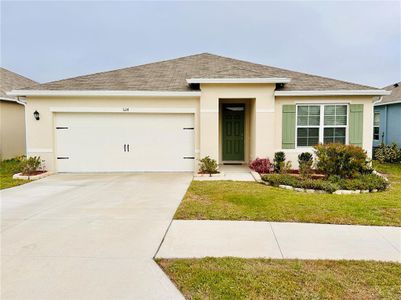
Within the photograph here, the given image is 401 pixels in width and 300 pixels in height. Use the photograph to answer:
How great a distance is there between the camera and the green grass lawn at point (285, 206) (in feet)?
17.8

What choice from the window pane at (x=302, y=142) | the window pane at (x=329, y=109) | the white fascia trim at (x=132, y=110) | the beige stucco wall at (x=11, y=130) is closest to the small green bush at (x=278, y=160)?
the window pane at (x=302, y=142)

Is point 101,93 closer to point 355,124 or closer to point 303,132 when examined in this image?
point 303,132

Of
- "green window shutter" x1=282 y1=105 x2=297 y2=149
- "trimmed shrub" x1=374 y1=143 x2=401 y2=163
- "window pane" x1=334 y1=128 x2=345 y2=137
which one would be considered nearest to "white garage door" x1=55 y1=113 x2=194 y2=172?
"green window shutter" x1=282 y1=105 x2=297 y2=149

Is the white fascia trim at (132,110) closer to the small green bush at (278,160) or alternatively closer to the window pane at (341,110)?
the small green bush at (278,160)

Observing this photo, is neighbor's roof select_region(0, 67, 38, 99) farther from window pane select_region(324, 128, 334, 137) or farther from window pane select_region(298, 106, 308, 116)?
window pane select_region(324, 128, 334, 137)

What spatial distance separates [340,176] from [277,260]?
19.8 ft

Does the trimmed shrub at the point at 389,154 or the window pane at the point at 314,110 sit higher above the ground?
the window pane at the point at 314,110

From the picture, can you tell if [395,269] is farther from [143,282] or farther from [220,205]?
[220,205]

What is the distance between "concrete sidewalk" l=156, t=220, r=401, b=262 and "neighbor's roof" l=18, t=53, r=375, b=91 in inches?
268

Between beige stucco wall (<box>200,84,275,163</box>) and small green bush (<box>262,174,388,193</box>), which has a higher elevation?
beige stucco wall (<box>200,84,275,163</box>)

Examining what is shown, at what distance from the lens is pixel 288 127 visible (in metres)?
10.8

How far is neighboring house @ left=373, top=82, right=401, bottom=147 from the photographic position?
51.0 feet

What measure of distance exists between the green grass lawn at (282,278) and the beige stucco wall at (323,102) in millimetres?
7539

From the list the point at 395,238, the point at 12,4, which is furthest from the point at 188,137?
the point at 12,4
